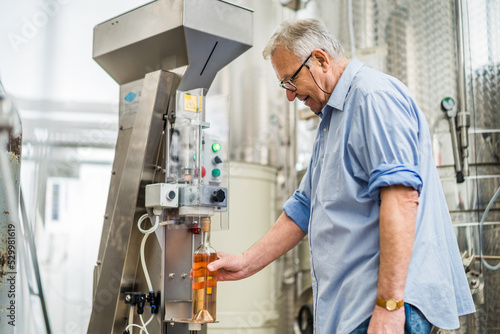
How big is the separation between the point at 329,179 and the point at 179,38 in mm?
924

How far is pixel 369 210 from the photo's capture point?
1356 mm

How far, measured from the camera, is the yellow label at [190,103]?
207 centimetres

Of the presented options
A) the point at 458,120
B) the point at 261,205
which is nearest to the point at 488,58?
the point at 458,120

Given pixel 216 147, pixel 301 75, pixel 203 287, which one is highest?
pixel 301 75

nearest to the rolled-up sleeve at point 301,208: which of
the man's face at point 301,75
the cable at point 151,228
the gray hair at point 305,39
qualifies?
the man's face at point 301,75

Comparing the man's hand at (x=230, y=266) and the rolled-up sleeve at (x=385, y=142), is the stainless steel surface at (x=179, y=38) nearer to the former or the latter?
the man's hand at (x=230, y=266)

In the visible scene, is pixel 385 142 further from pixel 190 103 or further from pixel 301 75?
pixel 190 103

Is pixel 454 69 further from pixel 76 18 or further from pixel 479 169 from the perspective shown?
pixel 76 18

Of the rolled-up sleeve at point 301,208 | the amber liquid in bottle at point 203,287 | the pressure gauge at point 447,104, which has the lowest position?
the amber liquid in bottle at point 203,287

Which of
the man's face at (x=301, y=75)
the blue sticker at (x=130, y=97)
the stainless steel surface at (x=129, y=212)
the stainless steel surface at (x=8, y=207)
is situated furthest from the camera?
the blue sticker at (x=130, y=97)

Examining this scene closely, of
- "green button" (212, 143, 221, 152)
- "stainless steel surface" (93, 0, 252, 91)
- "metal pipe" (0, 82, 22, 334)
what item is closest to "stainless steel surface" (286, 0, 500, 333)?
"stainless steel surface" (93, 0, 252, 91)

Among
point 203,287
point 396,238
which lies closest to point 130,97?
point 203,287

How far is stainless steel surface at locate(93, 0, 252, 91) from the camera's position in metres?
2.00

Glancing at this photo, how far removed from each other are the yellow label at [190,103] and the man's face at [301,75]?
1.90ft
